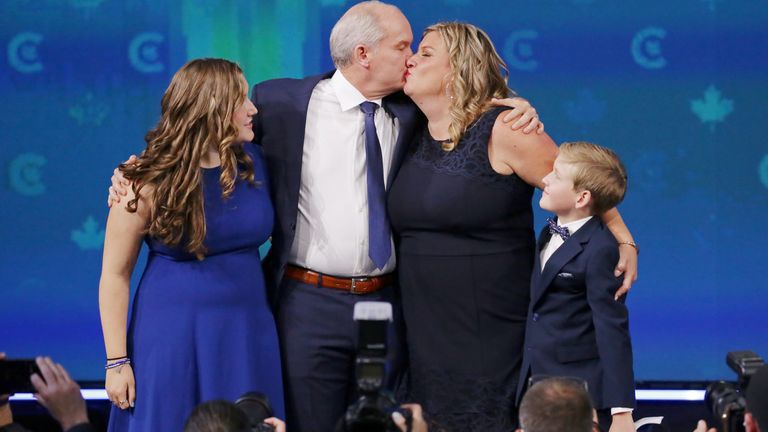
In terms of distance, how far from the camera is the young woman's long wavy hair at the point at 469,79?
3.30 m

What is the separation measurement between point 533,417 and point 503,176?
1.26 m

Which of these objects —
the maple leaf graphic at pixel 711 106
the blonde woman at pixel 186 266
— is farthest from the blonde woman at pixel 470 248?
the maple leaf graphic at pixel 711 106

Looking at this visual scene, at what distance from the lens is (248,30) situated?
4.89 m

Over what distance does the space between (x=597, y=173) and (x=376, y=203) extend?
656 mm

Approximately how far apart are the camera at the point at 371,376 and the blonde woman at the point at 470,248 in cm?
115

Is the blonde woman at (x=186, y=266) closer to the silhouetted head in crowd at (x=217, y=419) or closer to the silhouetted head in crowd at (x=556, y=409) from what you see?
the silhouetted head in crowd at (x=217, y=419)

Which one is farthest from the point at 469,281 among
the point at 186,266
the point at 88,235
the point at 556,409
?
the point at 88,235

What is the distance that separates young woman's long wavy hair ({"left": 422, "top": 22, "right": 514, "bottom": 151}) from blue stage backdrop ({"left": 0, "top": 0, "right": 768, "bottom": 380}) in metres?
1.55

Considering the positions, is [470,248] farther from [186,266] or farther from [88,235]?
[88,235]

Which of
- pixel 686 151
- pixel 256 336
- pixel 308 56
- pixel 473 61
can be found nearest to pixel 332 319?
pixel 256 336

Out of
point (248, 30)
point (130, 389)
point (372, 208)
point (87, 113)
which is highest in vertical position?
point (248, 30)

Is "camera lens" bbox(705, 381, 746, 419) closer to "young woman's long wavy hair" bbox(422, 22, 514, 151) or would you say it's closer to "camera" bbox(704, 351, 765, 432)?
"camera" bbox(704, 351, 765, 432)

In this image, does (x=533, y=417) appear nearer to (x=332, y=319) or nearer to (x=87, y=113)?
(x=332, y=319)

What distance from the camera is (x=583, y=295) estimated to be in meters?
3.07
